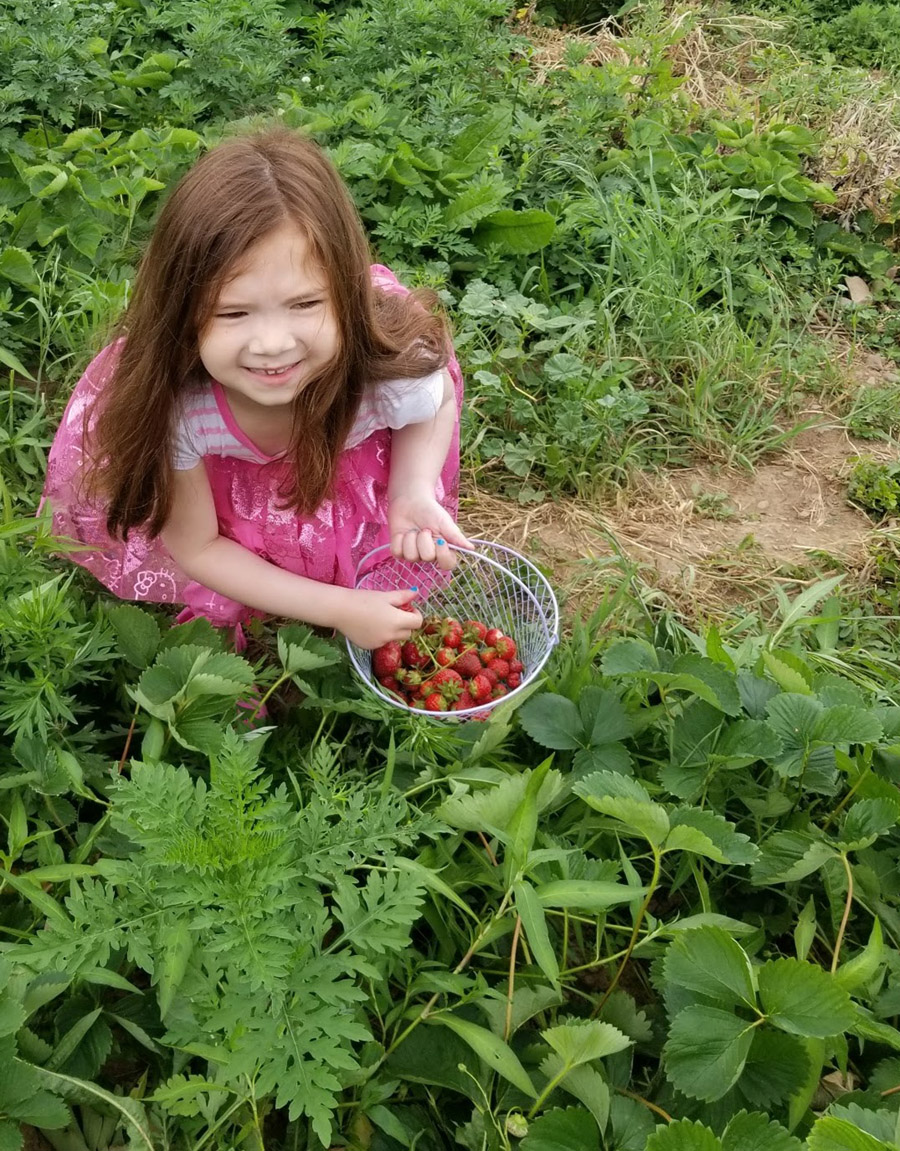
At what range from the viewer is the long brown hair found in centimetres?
169

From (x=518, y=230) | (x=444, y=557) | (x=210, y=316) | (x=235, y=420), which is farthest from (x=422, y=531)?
(x=518, y=230)

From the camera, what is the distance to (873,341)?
137 inches

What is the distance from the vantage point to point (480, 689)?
80.0 inches

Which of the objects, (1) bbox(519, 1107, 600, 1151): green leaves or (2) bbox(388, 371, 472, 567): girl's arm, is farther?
(2) bbox(388, 371, 472, 567): girl's arm

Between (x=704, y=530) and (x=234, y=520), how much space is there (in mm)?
1306

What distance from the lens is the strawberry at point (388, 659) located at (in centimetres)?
214

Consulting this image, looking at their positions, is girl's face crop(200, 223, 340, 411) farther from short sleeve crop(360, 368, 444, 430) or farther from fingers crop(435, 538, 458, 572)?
fingers crop(435, 538, 458, 572)

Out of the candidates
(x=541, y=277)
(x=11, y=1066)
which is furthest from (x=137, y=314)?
(x=541, y=277)

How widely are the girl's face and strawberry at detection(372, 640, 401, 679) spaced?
573mm

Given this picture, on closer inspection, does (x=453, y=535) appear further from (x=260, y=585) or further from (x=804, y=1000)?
(x=804, y=1000)

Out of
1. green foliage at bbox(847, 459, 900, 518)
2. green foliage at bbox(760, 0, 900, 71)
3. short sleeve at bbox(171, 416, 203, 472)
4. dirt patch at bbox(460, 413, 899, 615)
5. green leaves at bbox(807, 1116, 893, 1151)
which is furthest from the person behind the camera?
green foliage at bbox(760, 0, 900, 71)

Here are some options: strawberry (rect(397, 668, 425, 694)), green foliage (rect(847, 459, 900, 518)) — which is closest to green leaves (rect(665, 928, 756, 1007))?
strawberry (rect(397, 668, 425, 694))

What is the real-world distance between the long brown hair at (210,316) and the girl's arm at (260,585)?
0.25 ft

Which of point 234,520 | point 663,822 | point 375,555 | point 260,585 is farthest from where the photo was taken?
point 375,555
